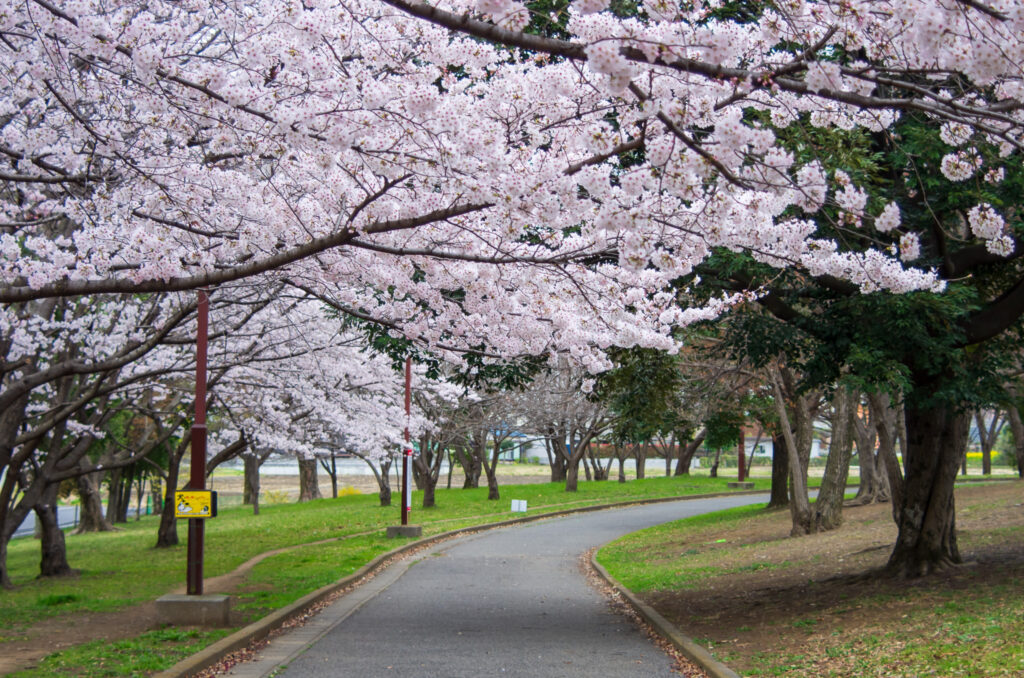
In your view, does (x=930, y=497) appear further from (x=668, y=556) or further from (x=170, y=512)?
(x=170, y=512)

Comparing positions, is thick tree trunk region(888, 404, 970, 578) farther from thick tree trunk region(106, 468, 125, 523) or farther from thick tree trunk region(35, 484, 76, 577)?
thick tree trunk region(106, 468, 125, 523)

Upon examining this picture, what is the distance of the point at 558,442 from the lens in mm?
48125

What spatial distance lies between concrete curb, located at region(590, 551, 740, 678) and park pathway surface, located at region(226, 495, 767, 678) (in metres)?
0.26

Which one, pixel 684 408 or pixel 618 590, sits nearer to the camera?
pixel 618 590

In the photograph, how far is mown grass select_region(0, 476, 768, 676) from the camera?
12328mm

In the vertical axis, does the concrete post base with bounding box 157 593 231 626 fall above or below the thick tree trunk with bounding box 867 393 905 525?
below

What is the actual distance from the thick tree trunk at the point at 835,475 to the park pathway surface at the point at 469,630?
590 cm

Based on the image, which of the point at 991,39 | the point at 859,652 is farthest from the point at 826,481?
the point at 991,39

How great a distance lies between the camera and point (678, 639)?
10211 millimetres

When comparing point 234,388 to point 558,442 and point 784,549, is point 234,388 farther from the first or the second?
point 558,442

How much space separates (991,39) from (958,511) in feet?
60.8

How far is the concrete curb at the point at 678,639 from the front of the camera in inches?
336

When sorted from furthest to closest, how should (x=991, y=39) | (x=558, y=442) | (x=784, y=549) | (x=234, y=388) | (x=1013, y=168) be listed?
(x=558, y=442) < (x=234, y=388) < (x=784, y=549) < (x=1013, y=168) < (x=991, y=39)

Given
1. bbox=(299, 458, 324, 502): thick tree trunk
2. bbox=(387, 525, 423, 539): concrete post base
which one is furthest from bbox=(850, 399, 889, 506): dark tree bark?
bbox=(299, 458, 324, 502): thick tree trunk
